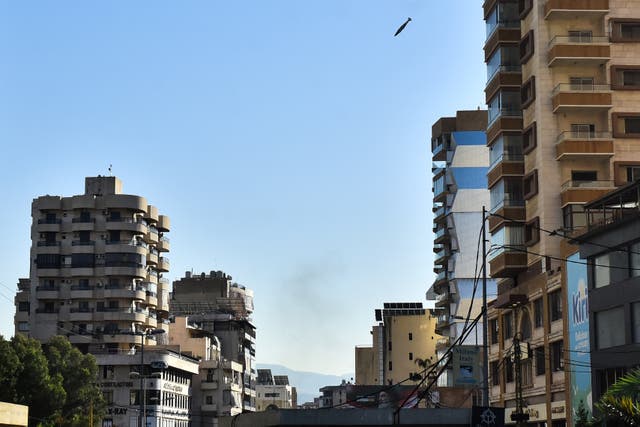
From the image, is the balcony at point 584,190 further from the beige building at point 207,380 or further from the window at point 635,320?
the beige building at point 207,380

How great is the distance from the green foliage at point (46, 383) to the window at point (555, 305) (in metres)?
42.1

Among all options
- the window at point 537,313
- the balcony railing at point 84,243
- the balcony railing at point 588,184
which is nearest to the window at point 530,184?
the balcony railing at point 588,184

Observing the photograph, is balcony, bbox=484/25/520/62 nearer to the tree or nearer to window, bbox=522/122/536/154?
window, bbox=522/122/536/154

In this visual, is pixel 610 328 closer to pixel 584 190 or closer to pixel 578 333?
pixel 578 333

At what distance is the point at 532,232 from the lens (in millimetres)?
89688

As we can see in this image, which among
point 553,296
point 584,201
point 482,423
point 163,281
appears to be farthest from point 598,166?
point 163,281

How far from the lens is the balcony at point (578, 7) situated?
87188mm

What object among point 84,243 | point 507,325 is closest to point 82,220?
point 84,243

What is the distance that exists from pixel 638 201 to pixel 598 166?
2036 centimetres

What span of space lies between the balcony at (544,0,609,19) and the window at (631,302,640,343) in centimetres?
2783

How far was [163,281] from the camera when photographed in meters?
184

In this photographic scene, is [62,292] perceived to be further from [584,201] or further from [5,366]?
[584,201]

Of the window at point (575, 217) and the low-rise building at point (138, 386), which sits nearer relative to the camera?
the window at point (575, 217)

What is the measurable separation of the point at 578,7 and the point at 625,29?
3731mm
